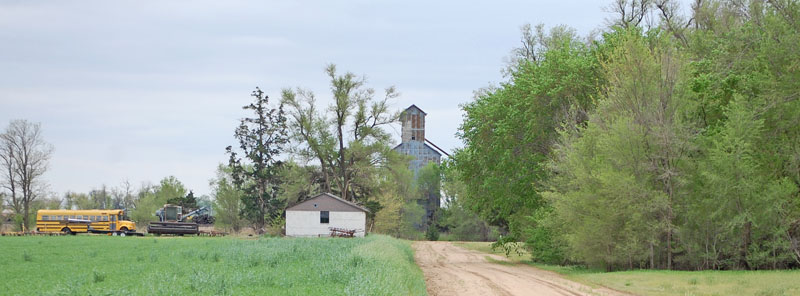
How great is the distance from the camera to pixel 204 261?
25797mm

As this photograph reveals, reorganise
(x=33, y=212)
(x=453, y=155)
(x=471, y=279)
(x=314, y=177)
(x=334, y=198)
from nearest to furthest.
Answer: (x=471, y=279) < (x=453, y=155) < (x=334, y=198) < (x=314, y=177) < (x=33, y=212)

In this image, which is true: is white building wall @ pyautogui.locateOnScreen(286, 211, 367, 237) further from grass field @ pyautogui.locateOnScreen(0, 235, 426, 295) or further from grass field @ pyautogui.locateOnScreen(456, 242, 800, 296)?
grass field @ pyautogui.locateOnScreen(456, 242, 800, 296)

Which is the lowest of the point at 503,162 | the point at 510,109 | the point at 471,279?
the point at 471,279

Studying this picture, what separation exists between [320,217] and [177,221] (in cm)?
1814

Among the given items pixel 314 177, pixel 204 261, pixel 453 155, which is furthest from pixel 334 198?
pixel 204 261

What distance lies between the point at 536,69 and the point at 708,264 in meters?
14.7

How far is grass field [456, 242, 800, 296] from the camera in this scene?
19.3m

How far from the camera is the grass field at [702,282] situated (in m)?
19.3

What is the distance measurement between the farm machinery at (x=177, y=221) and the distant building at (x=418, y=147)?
26448 millimetres

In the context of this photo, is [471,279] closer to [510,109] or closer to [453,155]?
[510,109]

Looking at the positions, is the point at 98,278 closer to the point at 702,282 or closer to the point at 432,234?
the point at 702,282

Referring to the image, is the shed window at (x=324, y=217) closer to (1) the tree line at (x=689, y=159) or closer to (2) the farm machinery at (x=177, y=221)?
(2) the farm machinery at (x=177, y=221)

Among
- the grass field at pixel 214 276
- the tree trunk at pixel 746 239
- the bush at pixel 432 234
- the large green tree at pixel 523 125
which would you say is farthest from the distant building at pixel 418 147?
the tree trunk at pixel 746 239

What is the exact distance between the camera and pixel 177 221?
74750mm
